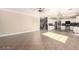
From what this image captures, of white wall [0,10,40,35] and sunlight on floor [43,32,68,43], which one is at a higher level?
white wall [0,10,40,35]

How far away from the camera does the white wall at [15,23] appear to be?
2443mm

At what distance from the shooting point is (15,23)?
96.8 inches

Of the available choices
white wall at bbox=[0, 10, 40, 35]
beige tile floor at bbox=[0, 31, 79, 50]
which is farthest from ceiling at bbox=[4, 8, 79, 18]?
beige tile floor at bbox=[0, 31, 79, 50]

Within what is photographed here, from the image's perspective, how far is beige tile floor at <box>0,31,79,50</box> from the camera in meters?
2.39


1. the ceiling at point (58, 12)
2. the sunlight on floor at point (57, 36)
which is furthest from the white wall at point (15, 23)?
the sunlight on floor at point (57, 36)

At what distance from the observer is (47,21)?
2.48 meters

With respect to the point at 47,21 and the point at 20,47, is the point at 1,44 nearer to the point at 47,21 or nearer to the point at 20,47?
the point at 20,47

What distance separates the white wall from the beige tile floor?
0.13m

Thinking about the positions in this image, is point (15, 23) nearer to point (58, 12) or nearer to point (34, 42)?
point (34, 42)

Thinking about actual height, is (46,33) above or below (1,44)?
above

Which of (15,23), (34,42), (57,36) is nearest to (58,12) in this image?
(57,36)

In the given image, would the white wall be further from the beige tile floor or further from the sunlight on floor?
the sunlight on floor
